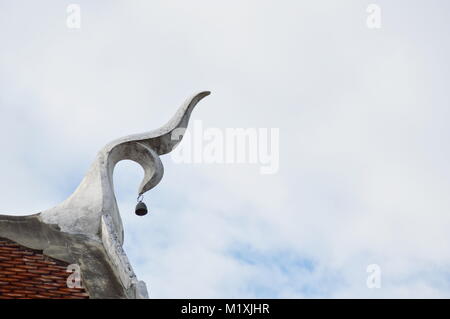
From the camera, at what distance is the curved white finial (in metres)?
12.3

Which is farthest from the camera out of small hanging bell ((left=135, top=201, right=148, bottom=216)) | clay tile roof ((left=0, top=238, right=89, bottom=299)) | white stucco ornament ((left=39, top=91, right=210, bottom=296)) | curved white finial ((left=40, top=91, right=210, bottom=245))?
small hanging bell ((left=135, top=201, right=148, bottom=216))

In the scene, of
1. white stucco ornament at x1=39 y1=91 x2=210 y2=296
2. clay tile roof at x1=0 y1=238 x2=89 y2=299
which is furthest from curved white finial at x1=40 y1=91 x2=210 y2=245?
clay tile roof at x1=0 y1=238 x2=89 y2=299

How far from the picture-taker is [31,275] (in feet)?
38.0

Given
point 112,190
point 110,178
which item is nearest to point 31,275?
point 112,190

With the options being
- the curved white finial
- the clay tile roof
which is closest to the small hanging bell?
the curved white finial

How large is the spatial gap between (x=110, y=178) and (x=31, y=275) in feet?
5.85

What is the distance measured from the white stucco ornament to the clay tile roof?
1.45 feet

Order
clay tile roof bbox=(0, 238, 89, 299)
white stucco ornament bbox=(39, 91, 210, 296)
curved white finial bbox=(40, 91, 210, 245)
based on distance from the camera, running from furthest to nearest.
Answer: curved white finial bbox=(40, 91, 210, 245)
white stucco ornament bbox=(39, 91, 210, 296)
clay tile roof bbox=(0, 238, 89, 299)

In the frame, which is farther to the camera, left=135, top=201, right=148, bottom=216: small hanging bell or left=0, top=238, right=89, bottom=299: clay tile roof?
left=135, top=201, right=148, bottom=216: small hanging bell

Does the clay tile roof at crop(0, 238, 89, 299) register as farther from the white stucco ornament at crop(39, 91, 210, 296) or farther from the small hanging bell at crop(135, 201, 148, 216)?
the small hanging bell at crop(135, 201, 148, 216)

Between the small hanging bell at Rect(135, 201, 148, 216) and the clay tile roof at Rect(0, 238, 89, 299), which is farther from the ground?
the small hanging bell at Rect(135, 201, 148, 216)
